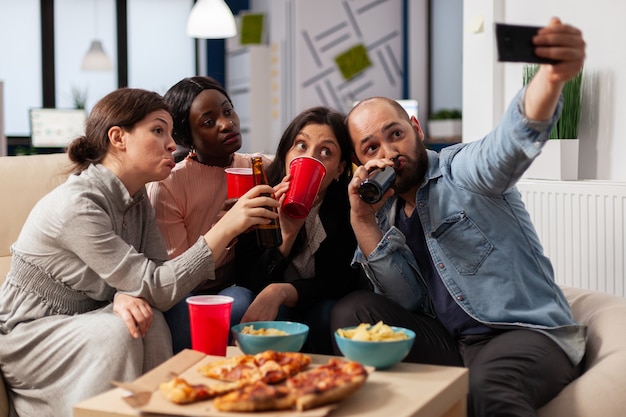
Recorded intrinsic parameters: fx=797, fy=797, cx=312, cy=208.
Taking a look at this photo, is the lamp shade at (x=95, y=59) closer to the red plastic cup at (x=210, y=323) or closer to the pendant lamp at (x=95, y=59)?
the pendant lamp at (x=95, y=59)

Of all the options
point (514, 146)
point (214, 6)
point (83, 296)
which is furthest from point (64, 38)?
point (514, 146)

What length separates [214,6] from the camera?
5543 millimetres

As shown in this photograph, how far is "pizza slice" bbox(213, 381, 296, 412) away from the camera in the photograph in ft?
4.04

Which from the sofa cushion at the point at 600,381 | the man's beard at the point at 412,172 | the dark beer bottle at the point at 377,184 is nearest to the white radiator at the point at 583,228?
the sofa cushion at the point at 600,381

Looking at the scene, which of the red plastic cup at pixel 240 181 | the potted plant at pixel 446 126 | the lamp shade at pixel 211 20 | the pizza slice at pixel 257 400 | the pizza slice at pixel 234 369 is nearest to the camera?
the pizza slice at pixel 257 400

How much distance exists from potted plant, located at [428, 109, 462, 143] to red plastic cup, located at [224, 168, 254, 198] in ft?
16.0

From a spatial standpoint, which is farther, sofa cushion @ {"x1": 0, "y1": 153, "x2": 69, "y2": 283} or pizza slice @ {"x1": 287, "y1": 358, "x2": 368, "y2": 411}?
sofa cushion @ {"x1": 0, "y1": 153, "x2": 69, "y2": 283}

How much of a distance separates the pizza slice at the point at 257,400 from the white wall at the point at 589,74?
2379 millimetres

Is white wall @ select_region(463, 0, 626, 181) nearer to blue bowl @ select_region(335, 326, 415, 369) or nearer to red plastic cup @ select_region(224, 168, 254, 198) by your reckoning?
red plastic cup @ select_region(224, 168, 254, 198)

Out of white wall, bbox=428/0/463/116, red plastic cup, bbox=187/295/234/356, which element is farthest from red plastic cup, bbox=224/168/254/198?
white wall, bbox=428/0/463/116

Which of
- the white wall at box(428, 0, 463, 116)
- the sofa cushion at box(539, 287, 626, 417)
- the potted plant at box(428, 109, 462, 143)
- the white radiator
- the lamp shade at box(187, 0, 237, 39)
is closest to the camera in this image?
the sofa cushion at box(539, 287, 626, 417)

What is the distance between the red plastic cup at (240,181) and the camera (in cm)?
195

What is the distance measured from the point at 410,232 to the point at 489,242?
0.23 meters

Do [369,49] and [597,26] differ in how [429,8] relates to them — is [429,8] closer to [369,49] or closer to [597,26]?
[369,49]
